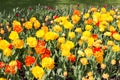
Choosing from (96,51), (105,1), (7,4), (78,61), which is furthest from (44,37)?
(105,1)

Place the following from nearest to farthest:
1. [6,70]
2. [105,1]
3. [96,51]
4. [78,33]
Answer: [6,70], [96,51], [78,33], [105,1]

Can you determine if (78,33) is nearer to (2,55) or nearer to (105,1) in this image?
(2,55)

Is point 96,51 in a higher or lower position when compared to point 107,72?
higher

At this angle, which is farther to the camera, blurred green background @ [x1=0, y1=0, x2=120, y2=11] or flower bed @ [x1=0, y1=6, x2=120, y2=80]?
blurred green background @ [x1=0, y1=0, x2=120, y2=11]

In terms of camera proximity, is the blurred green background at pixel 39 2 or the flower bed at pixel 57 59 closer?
the flower bed at pixel 57 59

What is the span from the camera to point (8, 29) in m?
5.67

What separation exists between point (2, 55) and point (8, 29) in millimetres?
1207

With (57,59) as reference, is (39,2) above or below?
above

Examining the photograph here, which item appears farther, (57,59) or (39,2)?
(39,2)

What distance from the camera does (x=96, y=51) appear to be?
4.22m

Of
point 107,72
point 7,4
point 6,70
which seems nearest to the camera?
point 6,70

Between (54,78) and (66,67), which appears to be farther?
(66,67)

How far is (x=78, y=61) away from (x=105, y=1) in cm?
793

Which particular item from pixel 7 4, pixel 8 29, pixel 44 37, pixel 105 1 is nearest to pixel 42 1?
pixel 7 4
